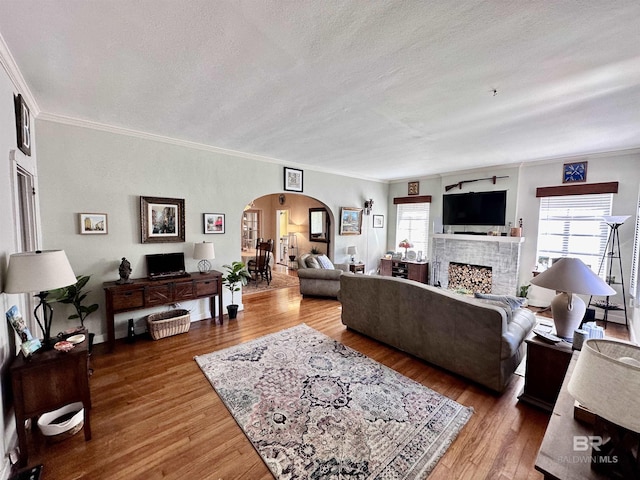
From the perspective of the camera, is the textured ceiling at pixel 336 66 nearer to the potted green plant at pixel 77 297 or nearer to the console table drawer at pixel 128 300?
the potted green plant at pixel 77 297

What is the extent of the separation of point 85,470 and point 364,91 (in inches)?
132

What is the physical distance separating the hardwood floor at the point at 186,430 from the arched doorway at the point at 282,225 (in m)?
5.47

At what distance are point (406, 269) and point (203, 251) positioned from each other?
4.74 meters

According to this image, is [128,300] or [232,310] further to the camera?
[232,310]

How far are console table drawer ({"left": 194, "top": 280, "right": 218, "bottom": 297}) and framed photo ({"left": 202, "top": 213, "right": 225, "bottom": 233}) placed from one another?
826 millimetres

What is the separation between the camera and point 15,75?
2041 millimetres

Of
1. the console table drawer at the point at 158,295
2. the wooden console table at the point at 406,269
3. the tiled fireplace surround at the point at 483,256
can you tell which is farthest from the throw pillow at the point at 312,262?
the tiled fireplace surround at the point at 483,256

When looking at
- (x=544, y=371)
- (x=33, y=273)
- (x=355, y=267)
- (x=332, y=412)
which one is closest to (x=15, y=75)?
(x=33, y=273)

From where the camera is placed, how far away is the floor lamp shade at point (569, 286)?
1.91 metres

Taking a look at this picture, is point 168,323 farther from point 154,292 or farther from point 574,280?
point 574,280

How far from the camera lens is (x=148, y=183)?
362 cm

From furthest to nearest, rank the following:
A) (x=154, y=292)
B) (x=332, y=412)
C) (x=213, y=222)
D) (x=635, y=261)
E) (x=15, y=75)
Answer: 1. (x=213, y=222)
2. (x=635, y=261)
3. (x=154, y=292)
4. (x=332, y=412)
5. (x=15, y=75)

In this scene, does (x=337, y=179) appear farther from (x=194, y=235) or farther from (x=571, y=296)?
(x=571, y=296)

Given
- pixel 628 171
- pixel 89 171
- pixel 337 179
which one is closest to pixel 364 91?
pixel 89 171
